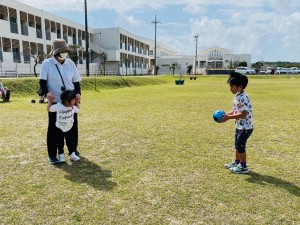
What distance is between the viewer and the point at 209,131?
23.2ft

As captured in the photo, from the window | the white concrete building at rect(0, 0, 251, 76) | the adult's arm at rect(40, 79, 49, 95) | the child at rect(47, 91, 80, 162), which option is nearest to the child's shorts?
the child at rect(47, 91, 80, 162)

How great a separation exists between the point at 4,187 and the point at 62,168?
91cm

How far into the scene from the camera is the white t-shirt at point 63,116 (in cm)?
433

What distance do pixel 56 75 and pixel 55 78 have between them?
0.05 m

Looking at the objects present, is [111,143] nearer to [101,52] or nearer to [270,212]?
[270,212]

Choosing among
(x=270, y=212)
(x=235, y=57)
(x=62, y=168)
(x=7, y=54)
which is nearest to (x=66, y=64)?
(x=62, y=168)

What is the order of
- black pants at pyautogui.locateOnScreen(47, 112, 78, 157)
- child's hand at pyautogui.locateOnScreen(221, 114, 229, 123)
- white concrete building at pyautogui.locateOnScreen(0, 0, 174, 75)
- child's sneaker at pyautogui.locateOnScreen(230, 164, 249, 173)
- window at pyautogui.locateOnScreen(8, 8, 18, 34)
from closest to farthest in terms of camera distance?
child's hand at pyautogui.locateOnScreen(221, 114, 229, 123), child's sneaker at pyautogui.locateOnScreen(230, 164, 249, 173), black pants at pyautogui.locateOnScreen(47, 112, 78, 157), white concrete building at pyautogui.locateOnScreen(0, 0, 174, 75), window at pyautogui.locateOnScreen(8, 8, 18, 34)

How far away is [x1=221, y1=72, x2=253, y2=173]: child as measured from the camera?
12.8 ft

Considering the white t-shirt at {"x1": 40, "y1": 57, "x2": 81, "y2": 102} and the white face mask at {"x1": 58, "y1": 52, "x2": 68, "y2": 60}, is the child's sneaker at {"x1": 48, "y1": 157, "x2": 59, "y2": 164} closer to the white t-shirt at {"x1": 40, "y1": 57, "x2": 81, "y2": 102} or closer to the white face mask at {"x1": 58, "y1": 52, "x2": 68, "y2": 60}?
the white t-shirt at {"x1": 40, "y1": 57, "x2": 81, "y2": 102}

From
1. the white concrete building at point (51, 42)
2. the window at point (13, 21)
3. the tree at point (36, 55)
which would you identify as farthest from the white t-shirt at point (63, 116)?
the window at point (13, 21)

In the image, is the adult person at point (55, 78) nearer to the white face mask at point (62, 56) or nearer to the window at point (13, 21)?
the white face mask at point (62, 56)

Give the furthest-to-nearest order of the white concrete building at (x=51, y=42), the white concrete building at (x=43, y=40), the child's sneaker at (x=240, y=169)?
the white concrete building at (x=51, y=42), the white concrete building at (x=43, y=40), the child's sneaker at (x=240, y=169)

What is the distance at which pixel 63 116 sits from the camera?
4355mm

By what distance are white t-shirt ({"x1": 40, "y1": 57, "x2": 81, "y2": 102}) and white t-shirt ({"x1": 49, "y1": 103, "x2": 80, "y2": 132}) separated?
0.55 ft
